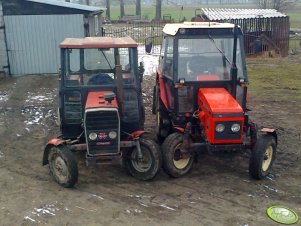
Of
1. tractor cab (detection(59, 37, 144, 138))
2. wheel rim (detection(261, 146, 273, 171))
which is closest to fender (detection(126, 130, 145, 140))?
tractor cab (detection(59, 37, 144, 138))

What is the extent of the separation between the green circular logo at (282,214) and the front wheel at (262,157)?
0.82 m

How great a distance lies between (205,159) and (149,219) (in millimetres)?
2312

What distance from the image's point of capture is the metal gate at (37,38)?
48.3 ft

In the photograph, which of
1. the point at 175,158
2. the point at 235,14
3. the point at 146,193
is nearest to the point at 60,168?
the point at 146,193

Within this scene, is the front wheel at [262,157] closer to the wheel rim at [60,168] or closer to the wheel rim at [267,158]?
the wheel rim at [267,158]

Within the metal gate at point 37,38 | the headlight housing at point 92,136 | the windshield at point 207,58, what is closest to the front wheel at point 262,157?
the windshield at point 207,58

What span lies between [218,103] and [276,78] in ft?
29.1

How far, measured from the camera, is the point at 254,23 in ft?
64.6

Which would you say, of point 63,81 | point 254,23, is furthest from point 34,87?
point 254,23

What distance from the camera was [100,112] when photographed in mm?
6086

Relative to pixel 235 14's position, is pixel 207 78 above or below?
below

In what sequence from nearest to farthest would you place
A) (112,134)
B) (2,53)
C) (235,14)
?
(112,134), (2,53), (235,14)

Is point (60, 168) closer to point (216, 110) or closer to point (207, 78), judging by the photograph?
point (216, 110)

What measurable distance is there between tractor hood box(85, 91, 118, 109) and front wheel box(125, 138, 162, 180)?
762mm
